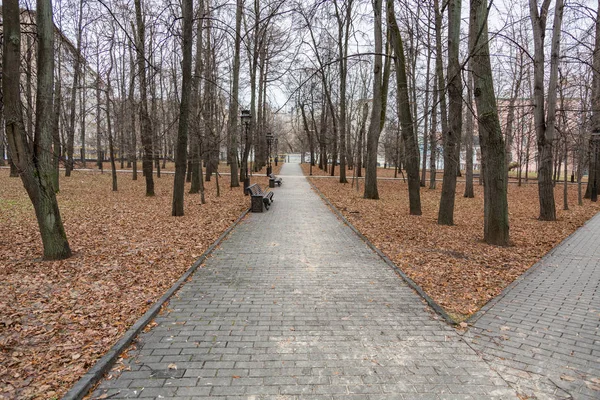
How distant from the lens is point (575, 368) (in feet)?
10.6

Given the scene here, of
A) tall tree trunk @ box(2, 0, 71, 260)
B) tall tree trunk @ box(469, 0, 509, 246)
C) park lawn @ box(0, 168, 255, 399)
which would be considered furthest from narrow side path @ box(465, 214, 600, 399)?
tall tree trunk @ box(2, 0, 71, 260)

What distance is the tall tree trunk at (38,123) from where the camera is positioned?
5.46 m

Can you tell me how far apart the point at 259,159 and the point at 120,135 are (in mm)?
20337

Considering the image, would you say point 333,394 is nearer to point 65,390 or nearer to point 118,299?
point 65,390

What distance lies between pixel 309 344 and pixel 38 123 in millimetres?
5371

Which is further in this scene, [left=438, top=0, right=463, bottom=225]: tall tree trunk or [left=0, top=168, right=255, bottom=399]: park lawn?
[left=438, top=0, right=463, bottom=225]: tall tree trunk

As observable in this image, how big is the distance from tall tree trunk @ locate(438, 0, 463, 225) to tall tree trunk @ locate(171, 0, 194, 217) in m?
6.73

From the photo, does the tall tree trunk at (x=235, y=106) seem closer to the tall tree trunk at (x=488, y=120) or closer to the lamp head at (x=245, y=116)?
the lamp head at (x=245, y=116)

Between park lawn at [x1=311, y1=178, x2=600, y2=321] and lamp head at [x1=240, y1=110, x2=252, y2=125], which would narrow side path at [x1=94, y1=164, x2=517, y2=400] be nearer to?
park lawn at [x1=311, y1=178, x2=600, y2=321]

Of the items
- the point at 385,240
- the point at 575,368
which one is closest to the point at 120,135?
the point at 385,240

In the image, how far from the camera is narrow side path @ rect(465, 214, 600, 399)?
3.05 m

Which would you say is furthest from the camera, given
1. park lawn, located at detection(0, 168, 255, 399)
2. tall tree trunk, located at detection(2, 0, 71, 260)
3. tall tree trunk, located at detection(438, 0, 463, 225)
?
tall tree trunk, located at detection(438, 0, 463, 225)

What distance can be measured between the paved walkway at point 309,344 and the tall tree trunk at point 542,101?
6.91 metres

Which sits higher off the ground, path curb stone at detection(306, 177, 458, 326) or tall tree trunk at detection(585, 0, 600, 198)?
tall tree trunk at detection(585, 0, 600, 198)
